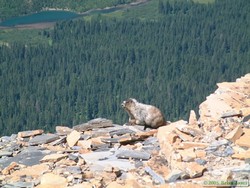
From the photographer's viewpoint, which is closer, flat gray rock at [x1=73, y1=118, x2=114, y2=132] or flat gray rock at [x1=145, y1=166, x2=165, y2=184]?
flat gray rock at [x1=145, y1=166, x2=165, y2=184]

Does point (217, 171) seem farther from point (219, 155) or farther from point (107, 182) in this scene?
point (107, 182)

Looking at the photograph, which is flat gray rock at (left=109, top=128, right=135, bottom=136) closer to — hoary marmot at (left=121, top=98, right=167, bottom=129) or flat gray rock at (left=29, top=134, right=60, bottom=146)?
hoary marmot at (left=121, top=98, right=167, bottom=129)

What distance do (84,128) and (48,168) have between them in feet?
16.2

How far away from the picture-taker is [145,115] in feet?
103

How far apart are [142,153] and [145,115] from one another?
4339mm

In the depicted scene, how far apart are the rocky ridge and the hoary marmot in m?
0.58

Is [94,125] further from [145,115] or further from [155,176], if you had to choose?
[155,176]

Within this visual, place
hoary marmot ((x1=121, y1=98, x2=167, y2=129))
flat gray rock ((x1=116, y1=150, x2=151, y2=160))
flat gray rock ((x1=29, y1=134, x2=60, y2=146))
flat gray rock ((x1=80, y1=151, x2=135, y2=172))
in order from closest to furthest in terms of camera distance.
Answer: flat gray rock ((x1=80, y1=151, x2=135, y2=172)) → flat gray rock ((x1=116, y1=150, x2=151, y2=160)) → flat gray rock ((x1=29, y1=134, x2=60, y2=146)) → hoary marmot ((x1=121, y1=98, x2=167, y2=129))

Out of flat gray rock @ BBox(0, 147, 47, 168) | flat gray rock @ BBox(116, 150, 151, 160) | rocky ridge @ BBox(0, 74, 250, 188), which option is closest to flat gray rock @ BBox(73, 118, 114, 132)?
rocky ridge @ BBox(0, 74, 250, 188)

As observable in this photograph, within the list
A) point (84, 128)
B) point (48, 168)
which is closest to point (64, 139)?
point (84, 128)

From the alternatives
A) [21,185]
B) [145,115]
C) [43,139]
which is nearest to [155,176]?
[21,185]

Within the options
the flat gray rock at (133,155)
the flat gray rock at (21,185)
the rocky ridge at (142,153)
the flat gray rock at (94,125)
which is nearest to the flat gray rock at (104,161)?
the rocky ridge at (142,153)

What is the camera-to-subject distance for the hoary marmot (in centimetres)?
3105

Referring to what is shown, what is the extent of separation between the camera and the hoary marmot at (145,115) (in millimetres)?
31047
